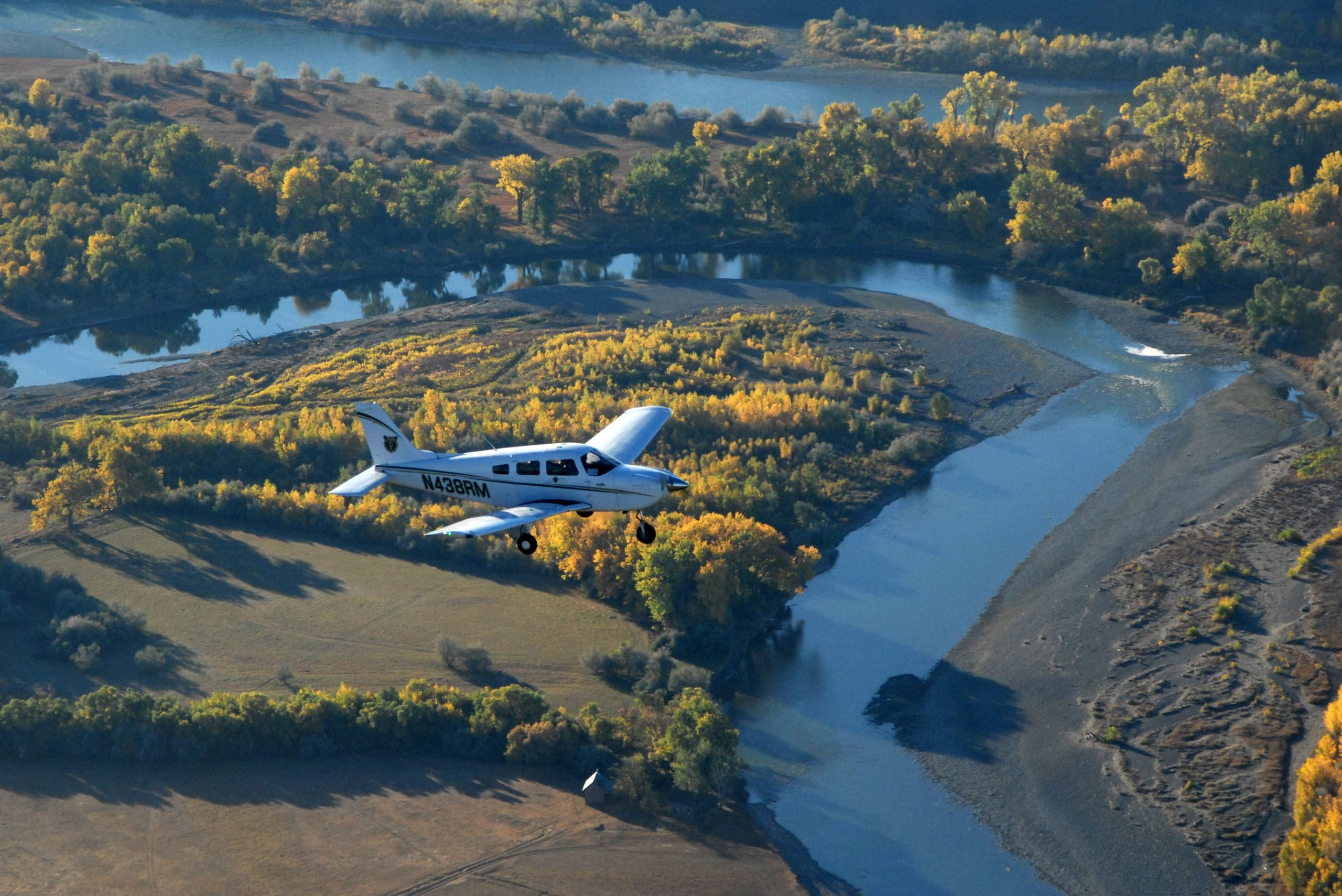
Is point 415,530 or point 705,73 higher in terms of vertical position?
point 705,73

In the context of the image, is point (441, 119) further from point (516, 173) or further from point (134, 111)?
point (134, 111)

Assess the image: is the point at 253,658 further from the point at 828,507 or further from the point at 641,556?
the point at 828,507

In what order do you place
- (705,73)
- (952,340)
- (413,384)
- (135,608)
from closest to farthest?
(135,608), (413,384), (952,340), (705,73)

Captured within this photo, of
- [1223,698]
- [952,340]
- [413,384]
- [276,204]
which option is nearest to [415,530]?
[413,384]

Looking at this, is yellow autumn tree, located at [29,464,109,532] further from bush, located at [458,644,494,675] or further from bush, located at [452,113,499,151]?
bush, located at [452,113,499,151]

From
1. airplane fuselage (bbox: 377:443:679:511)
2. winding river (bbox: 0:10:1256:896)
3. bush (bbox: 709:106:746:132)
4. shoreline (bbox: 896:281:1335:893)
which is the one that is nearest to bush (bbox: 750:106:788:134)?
bush (bbox: 709:106:746:132)

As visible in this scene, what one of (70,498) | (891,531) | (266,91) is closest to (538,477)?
(891,531)

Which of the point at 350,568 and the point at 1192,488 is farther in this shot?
the point at 1192,488
